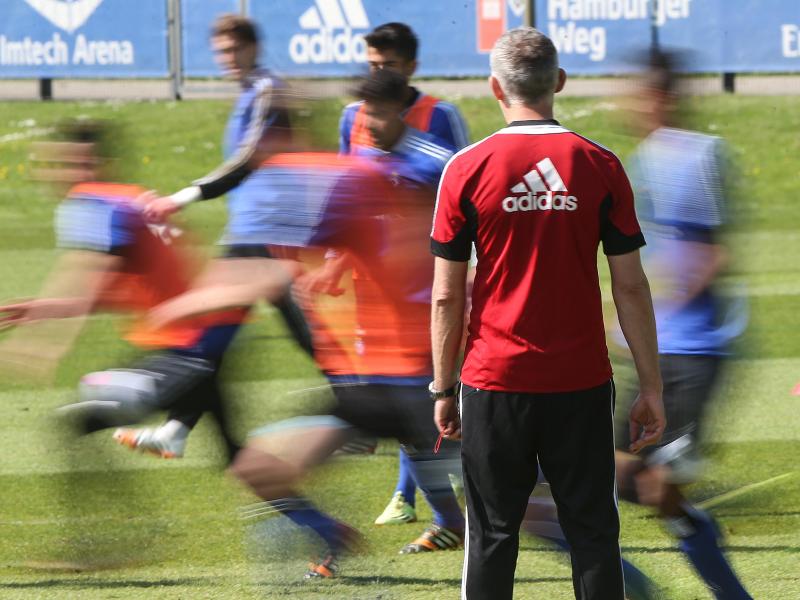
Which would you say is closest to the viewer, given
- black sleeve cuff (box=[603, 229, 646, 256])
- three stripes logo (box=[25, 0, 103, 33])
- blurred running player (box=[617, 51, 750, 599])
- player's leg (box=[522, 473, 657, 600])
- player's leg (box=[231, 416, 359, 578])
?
A: black sleeve cuff (box=[603, 229, 646, 256])

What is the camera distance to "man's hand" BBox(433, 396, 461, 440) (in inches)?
152

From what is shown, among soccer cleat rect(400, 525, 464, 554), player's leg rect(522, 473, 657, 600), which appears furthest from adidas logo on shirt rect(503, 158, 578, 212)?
soccer cleat rect(400, 525, 464, 554)

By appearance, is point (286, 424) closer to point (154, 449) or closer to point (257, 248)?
point (257, 248)

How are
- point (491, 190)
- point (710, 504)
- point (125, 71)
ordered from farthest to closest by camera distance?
point (125, 71) < point (710, 504) < point (491, 190)

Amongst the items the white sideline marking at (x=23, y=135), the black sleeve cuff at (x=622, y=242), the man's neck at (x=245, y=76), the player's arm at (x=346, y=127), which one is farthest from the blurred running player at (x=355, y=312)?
the white sideline marking at (x=23, y=135)

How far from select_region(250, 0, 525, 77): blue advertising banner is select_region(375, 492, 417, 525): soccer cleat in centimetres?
1484

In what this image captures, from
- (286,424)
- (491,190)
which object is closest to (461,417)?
(491,190)

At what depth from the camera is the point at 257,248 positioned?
472 cm

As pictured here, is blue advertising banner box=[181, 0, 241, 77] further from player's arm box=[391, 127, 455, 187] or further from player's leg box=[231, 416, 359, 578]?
player's leg box=[231, 416, 359, 578]

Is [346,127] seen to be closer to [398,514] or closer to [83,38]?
[398,514]

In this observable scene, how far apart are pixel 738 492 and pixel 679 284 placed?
2316 millimetres

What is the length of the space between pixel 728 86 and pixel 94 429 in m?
17.9

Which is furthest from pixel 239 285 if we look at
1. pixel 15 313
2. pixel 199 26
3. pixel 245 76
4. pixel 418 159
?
pixel 199 26

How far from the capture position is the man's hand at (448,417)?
3873 millimetres
